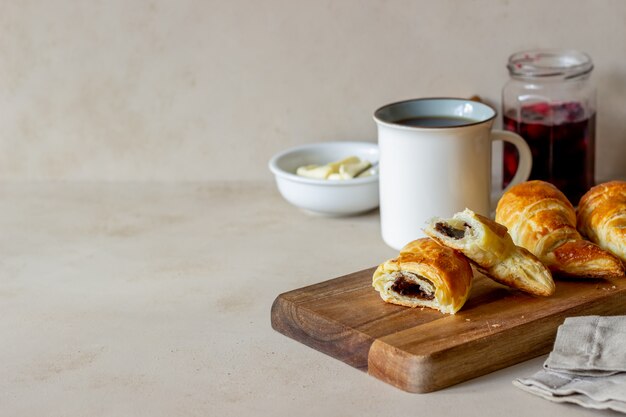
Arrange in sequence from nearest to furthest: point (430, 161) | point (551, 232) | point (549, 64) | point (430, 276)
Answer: point (430, 276) < point (551, 232) < point (430, 161) < point (549, 64)

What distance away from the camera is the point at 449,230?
109 centimetres

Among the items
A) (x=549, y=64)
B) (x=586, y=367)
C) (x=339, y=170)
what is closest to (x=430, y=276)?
(x=586, y=367)

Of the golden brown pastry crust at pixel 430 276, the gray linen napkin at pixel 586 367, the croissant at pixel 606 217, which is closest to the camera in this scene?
the gray linen napkin at pixel 586 367

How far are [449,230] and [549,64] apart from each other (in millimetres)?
528

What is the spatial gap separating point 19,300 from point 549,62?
839mm

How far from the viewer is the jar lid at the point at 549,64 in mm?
1450

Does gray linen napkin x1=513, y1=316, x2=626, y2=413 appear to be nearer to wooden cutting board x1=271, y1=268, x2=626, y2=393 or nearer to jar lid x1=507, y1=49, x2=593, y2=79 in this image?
wooden cutting board x1=271, y1=268, x2=626, y2=393

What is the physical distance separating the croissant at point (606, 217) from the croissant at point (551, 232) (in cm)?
2

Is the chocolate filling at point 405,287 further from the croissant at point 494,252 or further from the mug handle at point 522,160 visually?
the mug handle at point 522,160

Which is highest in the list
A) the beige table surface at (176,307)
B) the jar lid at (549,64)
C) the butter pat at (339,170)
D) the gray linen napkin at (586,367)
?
the jar lid at (549,64)

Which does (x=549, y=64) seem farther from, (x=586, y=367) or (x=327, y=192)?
(x=586, y=367)

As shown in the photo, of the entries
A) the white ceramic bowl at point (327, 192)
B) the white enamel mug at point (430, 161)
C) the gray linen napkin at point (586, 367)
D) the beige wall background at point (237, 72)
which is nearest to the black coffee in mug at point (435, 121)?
Answer: the white enamel mug at point (430, 161)

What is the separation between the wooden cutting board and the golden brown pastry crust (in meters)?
0.01

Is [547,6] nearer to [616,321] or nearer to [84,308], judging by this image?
[616,321]
